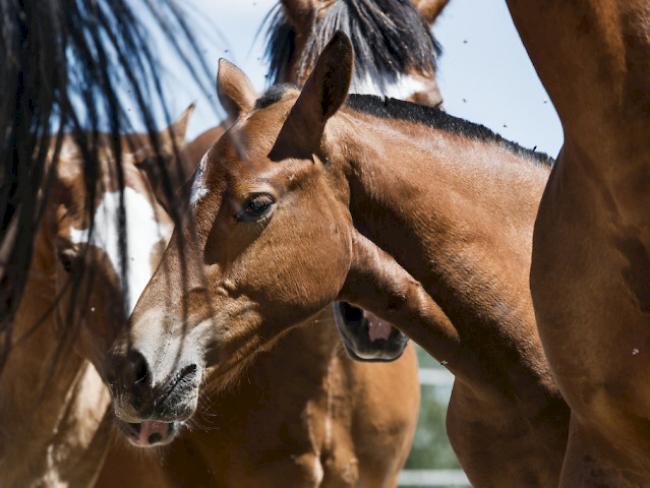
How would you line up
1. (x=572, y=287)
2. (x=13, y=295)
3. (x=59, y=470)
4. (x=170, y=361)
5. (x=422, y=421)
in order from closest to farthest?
1. (x=13, y=295)
2. (x=572, y=287)
3. (x=170, y=361)
4. (x=59, y=470)
5. (x=422, y=421)

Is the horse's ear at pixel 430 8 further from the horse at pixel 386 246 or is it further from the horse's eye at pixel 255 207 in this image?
the horse's eye at pixel 255 207

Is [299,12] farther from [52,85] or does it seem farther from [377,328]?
[52,85]

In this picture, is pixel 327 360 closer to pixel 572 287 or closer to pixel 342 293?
pixel 342 293

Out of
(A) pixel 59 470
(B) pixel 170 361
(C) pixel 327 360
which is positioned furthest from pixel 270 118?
(A) pixel 59 470

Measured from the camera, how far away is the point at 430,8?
4355mm

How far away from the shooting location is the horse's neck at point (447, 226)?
3.03m

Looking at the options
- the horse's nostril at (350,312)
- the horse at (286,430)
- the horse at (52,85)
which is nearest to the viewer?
the horse at (52,85)

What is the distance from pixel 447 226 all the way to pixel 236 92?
0.70m

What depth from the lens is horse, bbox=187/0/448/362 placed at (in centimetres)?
380

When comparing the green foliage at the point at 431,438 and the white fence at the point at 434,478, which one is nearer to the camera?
the white fence at the point at 434,478

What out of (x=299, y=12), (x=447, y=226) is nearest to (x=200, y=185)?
(x=447, y=226)

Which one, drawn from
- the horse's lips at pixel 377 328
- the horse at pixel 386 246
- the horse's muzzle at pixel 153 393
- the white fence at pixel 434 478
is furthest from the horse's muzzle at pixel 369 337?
the white fence at pixel 434 478

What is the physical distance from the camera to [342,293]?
10.1ft

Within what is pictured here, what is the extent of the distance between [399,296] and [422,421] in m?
16.3
